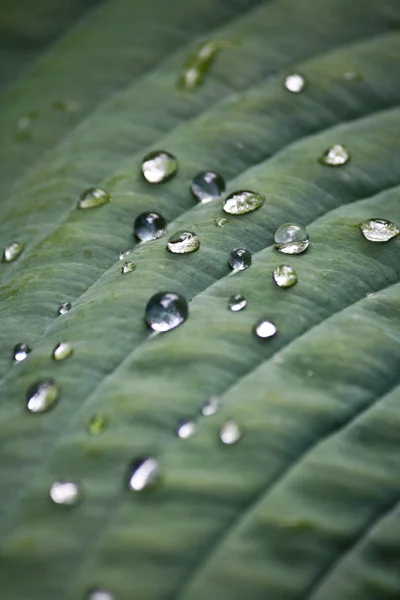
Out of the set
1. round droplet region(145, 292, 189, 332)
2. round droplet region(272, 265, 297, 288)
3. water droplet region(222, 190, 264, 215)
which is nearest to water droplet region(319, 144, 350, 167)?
water droplet region(222, 190, 264, 215)

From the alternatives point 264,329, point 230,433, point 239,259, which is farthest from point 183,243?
point 230,433

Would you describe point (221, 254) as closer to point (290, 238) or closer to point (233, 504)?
point (290, 238)

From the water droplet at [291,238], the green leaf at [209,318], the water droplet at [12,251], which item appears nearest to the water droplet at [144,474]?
the green leaf at [209,318]

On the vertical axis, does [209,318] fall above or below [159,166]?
below

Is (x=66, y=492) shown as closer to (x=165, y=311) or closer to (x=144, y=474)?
(x=144, y=474)

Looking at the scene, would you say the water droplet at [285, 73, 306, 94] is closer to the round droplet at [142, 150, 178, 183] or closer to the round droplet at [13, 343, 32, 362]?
the round droplet at [142, 150, 178, 183]

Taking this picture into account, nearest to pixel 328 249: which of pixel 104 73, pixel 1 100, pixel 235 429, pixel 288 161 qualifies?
pixel 288 161

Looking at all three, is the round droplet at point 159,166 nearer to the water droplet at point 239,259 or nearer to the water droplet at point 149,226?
the water droplet at point 149,226
